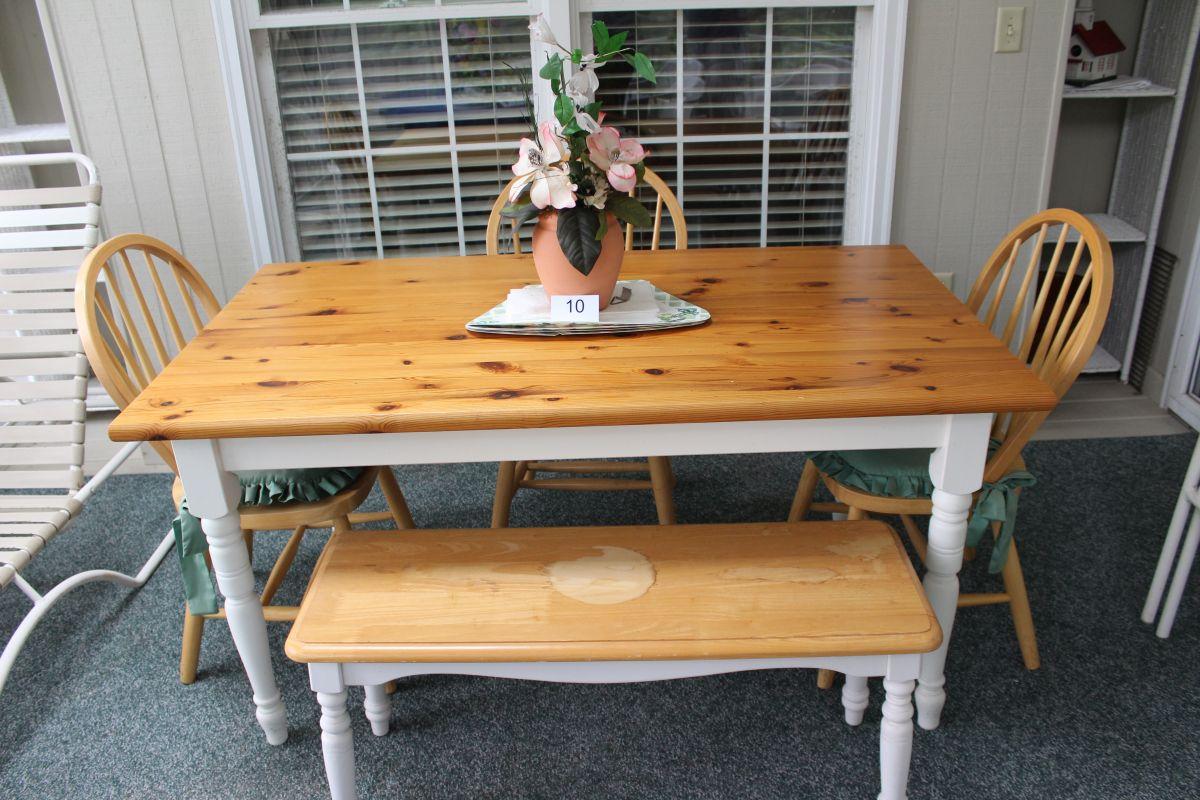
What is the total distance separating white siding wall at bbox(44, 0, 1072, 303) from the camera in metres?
2.61

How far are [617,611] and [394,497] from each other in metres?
0.82

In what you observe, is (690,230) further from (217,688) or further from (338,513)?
(217,688)

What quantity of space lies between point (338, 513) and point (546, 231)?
0.66 metres

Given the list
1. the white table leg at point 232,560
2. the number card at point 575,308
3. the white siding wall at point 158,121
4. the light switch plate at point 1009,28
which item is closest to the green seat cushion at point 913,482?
the number card at point 575,308

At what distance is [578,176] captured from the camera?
1.63 metres

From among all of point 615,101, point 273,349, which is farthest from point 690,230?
point 273,349

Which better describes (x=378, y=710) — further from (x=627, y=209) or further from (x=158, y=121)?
(x=158, y=121)

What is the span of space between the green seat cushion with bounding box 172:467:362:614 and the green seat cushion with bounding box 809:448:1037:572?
3.09ft

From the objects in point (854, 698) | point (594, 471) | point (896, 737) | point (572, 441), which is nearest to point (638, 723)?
point (854, 698)

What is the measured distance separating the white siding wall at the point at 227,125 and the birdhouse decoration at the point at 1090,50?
0.19m

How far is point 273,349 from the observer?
5.50 feet

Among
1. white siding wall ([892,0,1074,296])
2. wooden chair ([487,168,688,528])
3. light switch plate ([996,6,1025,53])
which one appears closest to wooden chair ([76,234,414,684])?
wooden chair ([487,168,688,528])

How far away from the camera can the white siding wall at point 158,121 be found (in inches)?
102

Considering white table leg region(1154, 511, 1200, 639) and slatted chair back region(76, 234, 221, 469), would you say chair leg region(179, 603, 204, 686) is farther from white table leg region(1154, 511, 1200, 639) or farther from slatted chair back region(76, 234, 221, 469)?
white table leg region(1154, 511, 1200, 639)
